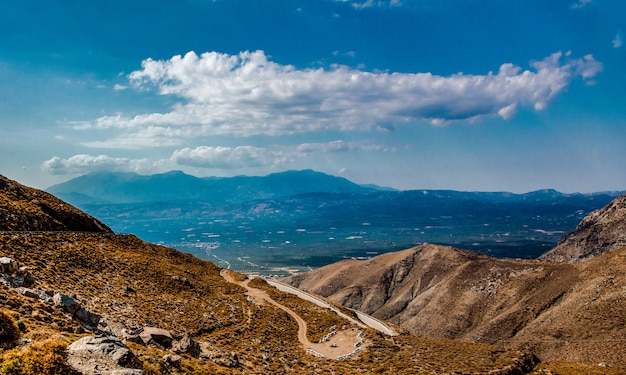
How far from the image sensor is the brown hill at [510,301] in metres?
84.8

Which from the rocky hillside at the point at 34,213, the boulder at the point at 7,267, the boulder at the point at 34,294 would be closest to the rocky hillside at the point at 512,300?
the boulder at the point at 34,294

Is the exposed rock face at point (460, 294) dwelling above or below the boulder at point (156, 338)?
below

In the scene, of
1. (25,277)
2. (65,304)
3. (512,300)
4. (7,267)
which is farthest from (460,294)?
(7,267)

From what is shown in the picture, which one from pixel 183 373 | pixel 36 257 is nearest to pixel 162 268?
pixel 36 257

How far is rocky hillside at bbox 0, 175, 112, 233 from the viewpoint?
49.3 metres

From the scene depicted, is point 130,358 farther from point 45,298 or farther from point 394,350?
point 394,350

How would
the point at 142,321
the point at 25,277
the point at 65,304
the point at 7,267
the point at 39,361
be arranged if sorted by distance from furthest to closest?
the point at 142,321 < the point at 25,277 < the point at 7,267 < the point at 65,304 < the point at 39,361

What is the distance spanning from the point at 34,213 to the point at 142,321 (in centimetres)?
2860

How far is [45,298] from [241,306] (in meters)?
31.9

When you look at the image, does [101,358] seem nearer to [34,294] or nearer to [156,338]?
[34,294]

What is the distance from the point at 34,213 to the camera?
5384cm

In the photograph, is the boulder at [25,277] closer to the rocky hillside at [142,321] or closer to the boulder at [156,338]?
the rocky hillside at [142,321]

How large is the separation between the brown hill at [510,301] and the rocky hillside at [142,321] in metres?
40.6

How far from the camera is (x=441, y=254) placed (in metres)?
192
